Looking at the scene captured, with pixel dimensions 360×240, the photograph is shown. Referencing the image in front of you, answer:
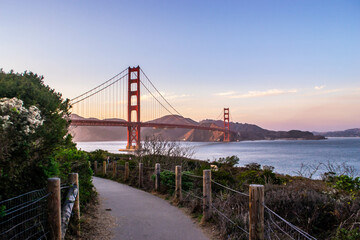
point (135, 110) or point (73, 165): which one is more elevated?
point (135, 110)

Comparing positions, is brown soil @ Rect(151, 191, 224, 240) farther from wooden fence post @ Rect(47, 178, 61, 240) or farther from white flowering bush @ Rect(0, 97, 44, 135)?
white flowering bush @ Rect(0, 97, 44, 135)

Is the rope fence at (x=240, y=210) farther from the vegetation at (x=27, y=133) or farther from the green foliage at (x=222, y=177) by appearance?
the vegetation at (x=27, y=133)

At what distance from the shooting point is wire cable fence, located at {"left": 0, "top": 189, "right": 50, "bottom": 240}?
3.85m

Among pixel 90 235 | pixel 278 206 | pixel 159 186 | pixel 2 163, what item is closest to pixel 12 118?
pixel 2 163

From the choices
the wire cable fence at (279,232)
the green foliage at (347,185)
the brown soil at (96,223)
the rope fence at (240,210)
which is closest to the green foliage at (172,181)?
the rope fence at (240,210)

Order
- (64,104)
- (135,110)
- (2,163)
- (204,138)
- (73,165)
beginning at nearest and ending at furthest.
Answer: (2,163), (64,104), (73,165), (135,110), (204,138)

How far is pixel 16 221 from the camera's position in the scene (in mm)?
4012

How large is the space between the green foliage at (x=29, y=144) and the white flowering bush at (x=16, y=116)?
89mm

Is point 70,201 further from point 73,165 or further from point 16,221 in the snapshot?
point 73,165

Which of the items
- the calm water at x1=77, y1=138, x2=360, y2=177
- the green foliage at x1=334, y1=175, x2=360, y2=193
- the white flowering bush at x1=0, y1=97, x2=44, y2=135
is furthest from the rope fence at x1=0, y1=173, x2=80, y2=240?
the calm water at x1=77, y1=138, x2=360, y2=177

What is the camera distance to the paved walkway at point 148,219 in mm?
5785

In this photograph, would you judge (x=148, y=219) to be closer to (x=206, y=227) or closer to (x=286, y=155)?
(x=206, y=227)

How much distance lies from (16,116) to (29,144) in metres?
0.46

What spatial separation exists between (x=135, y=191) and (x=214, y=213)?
480 cm
